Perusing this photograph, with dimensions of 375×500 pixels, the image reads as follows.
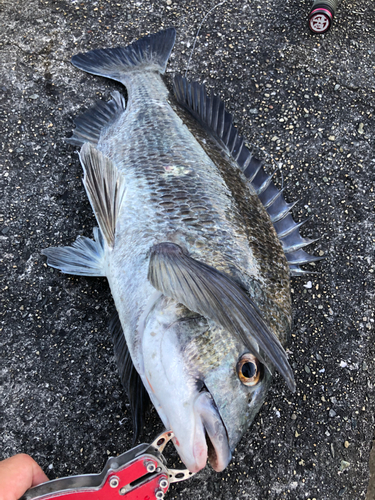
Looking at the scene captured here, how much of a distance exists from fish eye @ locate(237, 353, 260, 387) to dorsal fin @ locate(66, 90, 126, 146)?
1868 mm

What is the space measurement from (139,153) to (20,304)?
118 centimetres

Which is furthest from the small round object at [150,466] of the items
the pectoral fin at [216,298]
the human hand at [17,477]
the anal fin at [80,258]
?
the anal fin at [80,258]

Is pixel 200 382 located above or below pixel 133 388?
above

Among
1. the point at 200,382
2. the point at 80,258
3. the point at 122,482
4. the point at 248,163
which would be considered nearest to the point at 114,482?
the point at 122,482

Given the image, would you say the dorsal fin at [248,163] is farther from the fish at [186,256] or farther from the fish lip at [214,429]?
the fish lip at [214,429]

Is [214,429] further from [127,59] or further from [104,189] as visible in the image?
[127,59]

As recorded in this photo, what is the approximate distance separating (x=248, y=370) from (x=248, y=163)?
138 cm

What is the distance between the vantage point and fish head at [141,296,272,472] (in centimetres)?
147

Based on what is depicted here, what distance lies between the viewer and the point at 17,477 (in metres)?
1.42

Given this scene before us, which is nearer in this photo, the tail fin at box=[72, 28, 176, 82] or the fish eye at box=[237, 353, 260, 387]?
the fish eye at box=[237, 353, 260, 387]

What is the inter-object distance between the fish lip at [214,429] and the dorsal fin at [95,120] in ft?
6.41

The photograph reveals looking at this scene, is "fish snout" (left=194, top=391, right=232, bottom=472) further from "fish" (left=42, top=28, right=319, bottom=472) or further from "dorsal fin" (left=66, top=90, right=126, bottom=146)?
"dorsal fin" (left=66, top=90, right=126, bottom=146)

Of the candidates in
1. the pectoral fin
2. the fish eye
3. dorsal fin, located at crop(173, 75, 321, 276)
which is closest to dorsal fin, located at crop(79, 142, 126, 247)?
the pectoral fin

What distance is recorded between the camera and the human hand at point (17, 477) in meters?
1.37
